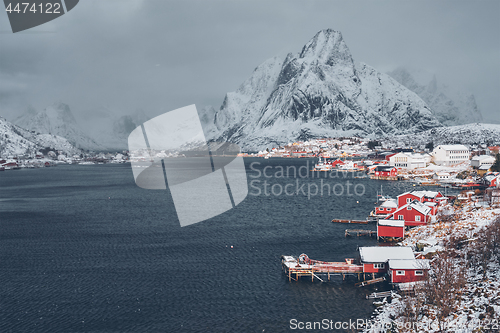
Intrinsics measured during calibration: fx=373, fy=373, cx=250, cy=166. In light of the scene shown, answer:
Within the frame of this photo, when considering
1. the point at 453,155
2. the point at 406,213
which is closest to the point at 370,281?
the point at 406,213

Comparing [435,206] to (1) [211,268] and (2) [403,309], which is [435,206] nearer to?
(2) [403,309]

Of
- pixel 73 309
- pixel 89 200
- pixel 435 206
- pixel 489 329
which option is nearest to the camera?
pixel 489 329

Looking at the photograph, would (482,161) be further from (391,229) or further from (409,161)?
(391,229)

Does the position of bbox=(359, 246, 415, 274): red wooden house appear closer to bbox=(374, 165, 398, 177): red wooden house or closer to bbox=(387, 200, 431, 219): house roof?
bbox=(387, 200, 431, 219): house roof

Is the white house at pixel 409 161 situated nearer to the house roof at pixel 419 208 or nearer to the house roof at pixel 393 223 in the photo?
the house roof at pixel 419 208

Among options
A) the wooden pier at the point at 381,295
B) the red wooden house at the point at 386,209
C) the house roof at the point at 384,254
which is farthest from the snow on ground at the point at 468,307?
the red wooden house at the point at 386,209

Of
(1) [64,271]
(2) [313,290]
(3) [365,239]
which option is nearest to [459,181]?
(3) [365,239]

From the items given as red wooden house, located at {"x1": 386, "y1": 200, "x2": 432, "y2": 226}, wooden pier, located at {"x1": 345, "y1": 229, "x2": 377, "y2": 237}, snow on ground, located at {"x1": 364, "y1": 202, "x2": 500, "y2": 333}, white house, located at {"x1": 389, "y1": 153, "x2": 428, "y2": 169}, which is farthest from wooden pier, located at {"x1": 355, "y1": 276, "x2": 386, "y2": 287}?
white house, located at {"x1": 389, "y1": 153, "x2": 428, "y2": 169}
